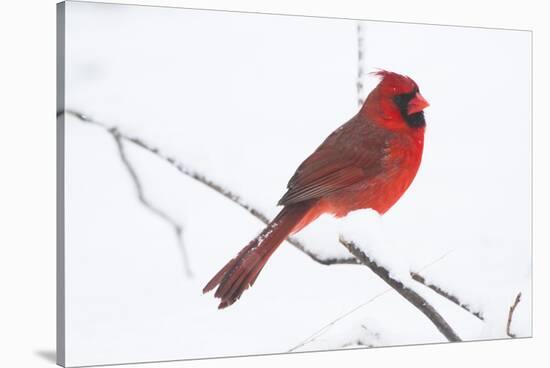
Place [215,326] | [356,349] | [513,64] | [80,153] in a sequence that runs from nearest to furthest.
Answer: [80,153]
[215,326]
[356,349]
[513,64]

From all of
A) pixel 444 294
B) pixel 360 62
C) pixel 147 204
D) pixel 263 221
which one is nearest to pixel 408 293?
pixel 444 294

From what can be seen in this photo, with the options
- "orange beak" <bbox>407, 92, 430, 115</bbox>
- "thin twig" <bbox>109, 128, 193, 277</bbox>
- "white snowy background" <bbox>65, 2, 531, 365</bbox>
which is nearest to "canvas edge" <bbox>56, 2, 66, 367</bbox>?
"white snowy background" <bbox>65, 2, 531, 365</bbox>

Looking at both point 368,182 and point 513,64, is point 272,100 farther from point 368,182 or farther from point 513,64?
point 513,64

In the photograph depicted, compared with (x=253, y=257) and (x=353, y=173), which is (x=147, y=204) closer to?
(x=253, y=257)

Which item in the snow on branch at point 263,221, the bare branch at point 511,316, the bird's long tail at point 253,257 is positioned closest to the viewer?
the snow on branch at point 263,221

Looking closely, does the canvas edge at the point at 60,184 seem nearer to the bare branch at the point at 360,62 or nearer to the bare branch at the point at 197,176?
the bare branch at the point at 197,176

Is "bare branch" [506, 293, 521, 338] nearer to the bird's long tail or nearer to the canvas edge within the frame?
the bird's long tail

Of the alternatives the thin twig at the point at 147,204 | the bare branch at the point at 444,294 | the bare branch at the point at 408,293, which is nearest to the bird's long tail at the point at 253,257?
the thin twig at the point at 147,204

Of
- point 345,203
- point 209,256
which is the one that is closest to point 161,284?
point 209,256
